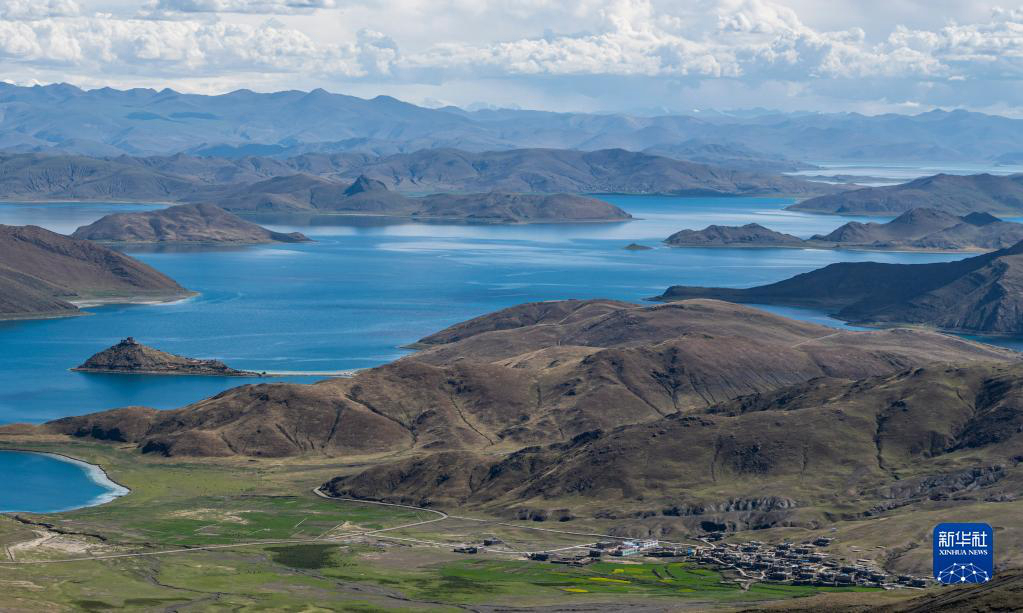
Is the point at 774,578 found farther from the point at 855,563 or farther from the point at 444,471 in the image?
the point at 444,471

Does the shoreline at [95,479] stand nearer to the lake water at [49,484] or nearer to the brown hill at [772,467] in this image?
the lake water at [49,484]

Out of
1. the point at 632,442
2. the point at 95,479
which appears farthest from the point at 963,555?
the point at 95,479

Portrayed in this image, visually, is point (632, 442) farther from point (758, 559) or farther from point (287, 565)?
point (287, 565)

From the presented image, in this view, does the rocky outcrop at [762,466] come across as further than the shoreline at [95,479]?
No

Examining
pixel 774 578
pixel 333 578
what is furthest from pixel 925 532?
pixel 333 578

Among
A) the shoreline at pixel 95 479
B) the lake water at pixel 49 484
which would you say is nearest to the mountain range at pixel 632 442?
the shoreline at pixel 95 479

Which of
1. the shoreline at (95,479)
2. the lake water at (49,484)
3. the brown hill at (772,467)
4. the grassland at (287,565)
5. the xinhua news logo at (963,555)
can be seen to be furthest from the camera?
the shoreline at (95,479)
